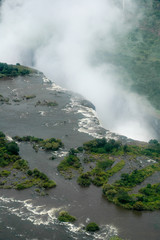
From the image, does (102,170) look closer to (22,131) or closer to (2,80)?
(22,131)

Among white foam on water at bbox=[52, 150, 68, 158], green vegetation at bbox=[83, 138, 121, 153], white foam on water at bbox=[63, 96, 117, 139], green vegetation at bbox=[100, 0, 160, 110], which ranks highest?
green vegetation at bbox=[100, 0, 160, 110]

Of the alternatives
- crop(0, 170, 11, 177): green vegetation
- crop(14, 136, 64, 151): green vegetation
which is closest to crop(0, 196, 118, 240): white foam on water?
crop(0, 170, 11, 177): green vegetation

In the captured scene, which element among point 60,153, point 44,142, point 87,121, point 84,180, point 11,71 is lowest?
point 84,180

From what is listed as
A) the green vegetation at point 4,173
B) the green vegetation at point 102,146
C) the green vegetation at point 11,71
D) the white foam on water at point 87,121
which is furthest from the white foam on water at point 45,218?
the green vegetation at point 11,71

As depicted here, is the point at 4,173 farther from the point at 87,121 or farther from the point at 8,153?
the point at 87,121

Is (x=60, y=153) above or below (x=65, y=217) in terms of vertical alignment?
above

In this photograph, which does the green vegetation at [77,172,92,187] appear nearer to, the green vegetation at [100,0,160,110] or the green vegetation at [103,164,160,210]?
the green vegetation at [103,164,160,210]

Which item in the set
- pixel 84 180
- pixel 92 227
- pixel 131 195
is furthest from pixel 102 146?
pixel 92 227

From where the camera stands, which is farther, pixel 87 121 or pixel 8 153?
pixel 87 121
